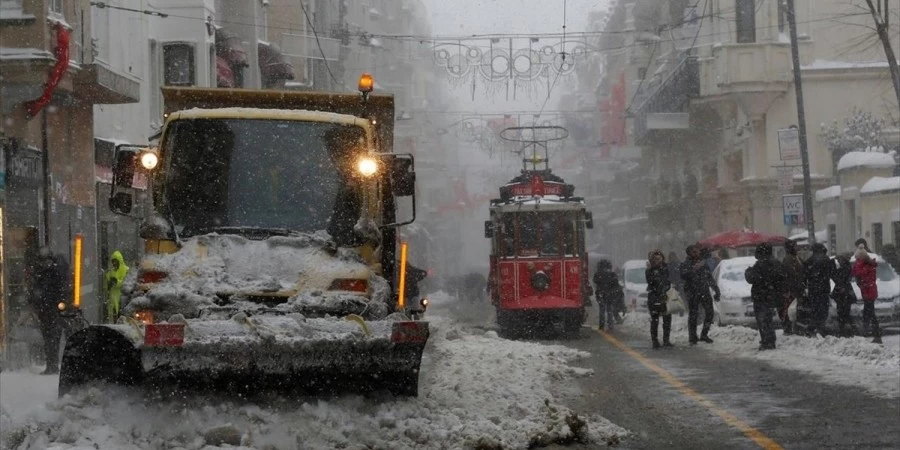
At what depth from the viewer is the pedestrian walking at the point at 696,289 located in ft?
79.9

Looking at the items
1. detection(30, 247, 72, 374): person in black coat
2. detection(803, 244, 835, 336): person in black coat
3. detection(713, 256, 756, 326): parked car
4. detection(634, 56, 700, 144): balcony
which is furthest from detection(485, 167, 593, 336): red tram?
detection(634, 56, 700, 144): balcony

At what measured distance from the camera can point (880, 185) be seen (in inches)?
1420

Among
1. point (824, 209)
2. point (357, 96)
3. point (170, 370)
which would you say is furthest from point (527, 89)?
point (170, 370)

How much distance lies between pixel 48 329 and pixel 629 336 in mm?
12844

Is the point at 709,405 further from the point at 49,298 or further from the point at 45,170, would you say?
the point at 45,170

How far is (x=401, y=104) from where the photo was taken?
107875 mm

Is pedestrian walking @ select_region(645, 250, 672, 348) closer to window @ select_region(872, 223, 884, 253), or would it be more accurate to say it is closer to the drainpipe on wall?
the drainpipe on wall

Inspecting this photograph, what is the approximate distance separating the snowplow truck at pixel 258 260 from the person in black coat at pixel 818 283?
12.9 meters

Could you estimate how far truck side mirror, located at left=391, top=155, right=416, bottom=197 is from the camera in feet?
38.7

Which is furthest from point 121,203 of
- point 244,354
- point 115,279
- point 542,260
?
point 542,260

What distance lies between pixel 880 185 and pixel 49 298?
23119 mm

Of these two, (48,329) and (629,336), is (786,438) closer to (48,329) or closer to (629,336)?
(48,329)

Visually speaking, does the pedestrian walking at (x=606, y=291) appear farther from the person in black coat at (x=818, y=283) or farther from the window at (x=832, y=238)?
the window at (x=832, y=238)

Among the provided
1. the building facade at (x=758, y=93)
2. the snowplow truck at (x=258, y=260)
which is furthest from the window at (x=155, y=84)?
the snowplow truck at (x=258, y=260)
